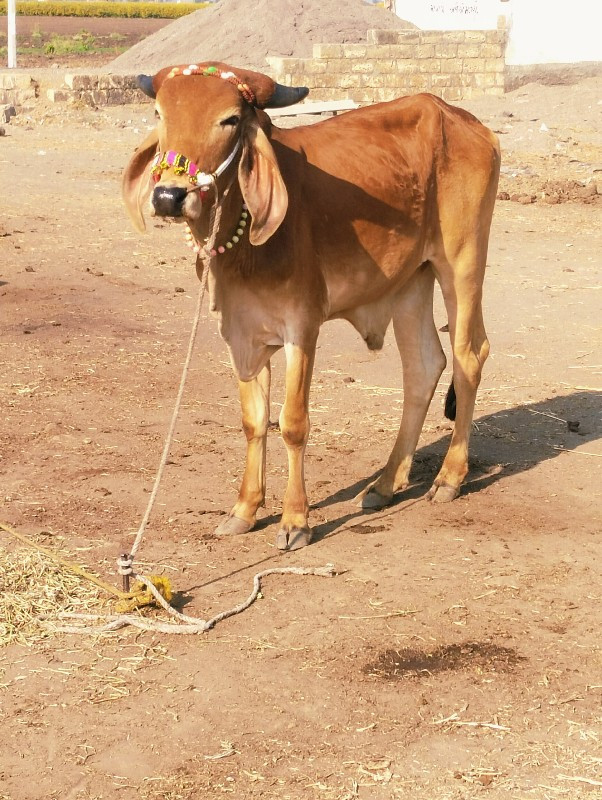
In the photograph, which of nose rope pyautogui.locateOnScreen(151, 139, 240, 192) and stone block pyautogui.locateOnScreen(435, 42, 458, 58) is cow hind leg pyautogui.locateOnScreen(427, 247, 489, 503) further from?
stone block pyautogui.locateOnScreen(435, 42, 458, 58)

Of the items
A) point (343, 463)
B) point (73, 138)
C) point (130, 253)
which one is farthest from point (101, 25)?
point (343, 463)

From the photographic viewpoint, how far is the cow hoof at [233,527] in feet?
19.2

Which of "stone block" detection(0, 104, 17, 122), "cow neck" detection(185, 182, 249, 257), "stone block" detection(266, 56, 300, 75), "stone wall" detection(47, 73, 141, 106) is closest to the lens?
"cow neck" detection(185, 182, 249, 257)

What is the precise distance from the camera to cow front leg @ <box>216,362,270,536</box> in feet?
19.3

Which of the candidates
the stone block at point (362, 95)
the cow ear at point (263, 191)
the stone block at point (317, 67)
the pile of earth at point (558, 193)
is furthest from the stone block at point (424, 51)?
the cow ear at point (263, 191)

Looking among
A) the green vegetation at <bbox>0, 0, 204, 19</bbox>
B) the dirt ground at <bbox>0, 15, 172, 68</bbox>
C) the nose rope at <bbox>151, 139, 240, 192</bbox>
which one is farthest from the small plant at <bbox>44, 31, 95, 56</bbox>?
the nose rope at <bbox>151, 139, 240, 192</bbox>

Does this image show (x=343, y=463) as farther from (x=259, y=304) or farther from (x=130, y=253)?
(x=130, y=253)

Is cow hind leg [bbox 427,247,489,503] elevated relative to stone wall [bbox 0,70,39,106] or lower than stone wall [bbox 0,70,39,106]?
elevated

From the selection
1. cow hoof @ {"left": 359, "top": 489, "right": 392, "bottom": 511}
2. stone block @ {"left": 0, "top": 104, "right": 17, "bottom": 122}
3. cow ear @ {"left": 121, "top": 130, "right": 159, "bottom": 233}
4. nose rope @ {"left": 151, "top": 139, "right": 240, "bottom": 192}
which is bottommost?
stone block @ {"left": 0, "top": 104, "right": 17, "bottom": 122}

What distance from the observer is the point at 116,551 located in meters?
5.64

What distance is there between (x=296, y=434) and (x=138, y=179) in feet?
4.40

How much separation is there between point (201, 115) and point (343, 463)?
248 centimetres

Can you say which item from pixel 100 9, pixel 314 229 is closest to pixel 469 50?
pixel 314 229

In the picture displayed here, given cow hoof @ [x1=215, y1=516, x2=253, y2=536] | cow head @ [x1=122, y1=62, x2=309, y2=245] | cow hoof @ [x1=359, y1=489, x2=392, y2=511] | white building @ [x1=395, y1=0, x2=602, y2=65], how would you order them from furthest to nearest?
white building @ [x1=395, y1=0, x2=602, y2=65], cow hoof @ [x1=359, y1=489, x2=392, y2=511], cow hoof @ [x1=215, y1=516, x2=253, y2=536], cow head @ [x1=122, y1=62, x2=309, y2=245]
